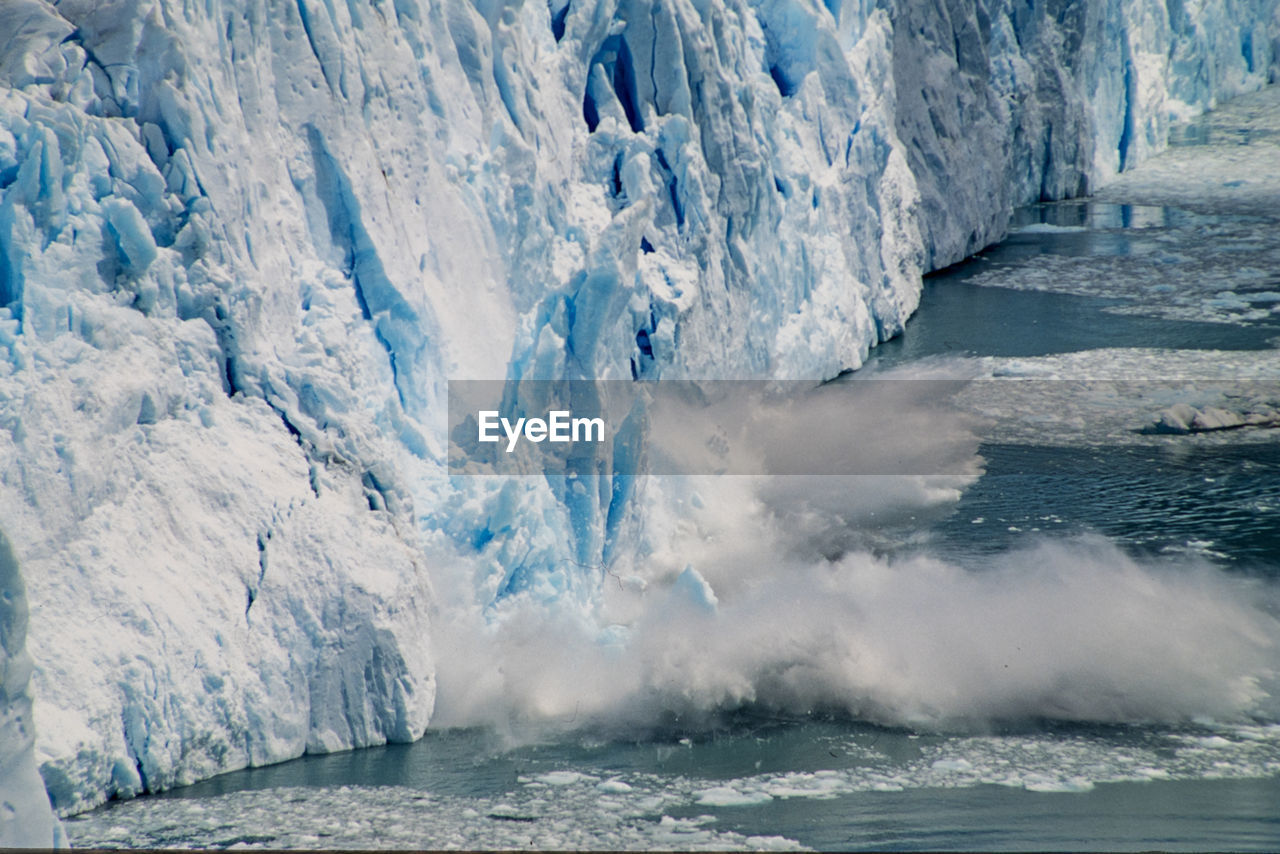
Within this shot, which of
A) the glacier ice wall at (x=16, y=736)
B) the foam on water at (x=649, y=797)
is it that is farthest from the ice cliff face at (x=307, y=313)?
the foam on water at (x=649, y=797)

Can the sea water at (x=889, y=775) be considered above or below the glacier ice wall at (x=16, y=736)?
below

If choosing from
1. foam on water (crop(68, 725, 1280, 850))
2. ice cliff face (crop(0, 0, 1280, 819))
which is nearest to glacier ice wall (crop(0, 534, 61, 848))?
ice cliff face (crop(0, 0, 1280, 819))

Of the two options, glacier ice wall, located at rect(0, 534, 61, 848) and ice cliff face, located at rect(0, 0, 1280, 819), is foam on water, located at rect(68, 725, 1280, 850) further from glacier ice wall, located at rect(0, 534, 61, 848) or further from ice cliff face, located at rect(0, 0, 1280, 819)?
glacier ice wall, located at rect(0, 534, 61, 848)

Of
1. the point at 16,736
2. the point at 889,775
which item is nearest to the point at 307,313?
the point at 16,736

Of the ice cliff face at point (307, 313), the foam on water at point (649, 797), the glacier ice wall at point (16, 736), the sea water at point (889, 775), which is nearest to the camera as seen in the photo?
the glacier ice wall at point (16, 736)

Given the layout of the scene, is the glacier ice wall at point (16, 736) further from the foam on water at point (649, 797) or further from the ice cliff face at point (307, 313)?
the foam on water at point (649, 797)

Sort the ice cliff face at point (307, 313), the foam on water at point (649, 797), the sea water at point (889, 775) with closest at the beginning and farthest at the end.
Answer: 1. the foam on water at point (649, 797)
2. the sea water at point (889, 775)
3. the ice cliff face at point (307, 313)

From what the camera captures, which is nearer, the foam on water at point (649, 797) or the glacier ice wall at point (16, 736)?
the glacier ice wall at point (16, 736)

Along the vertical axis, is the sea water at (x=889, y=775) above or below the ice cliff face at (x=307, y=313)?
below
